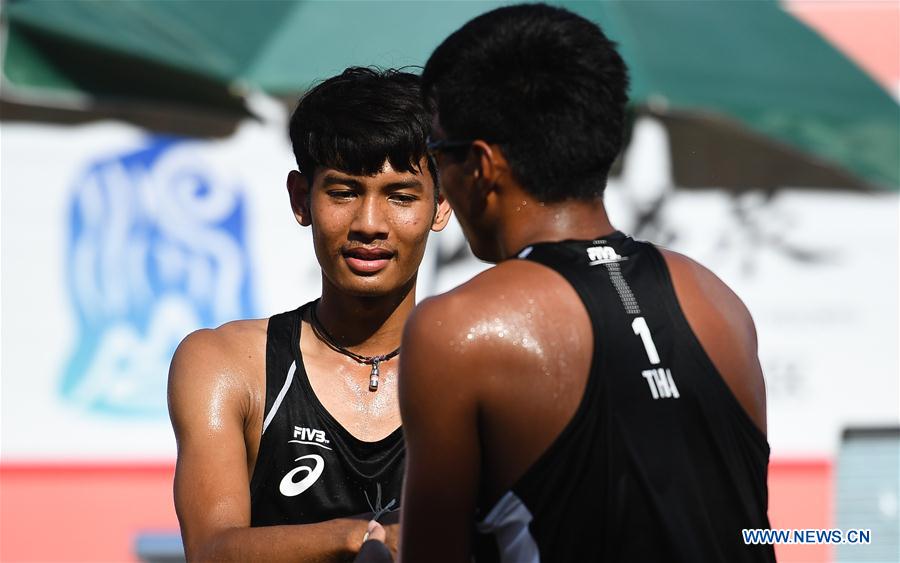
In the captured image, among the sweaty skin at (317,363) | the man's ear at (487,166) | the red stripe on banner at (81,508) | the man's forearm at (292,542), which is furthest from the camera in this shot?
the red stripe on banner at (81,508)

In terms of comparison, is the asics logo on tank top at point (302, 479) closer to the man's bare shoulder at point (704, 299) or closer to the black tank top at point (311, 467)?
the black tank top at point (311, 467)

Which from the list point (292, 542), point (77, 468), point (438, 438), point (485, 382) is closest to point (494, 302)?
point (485, 382)

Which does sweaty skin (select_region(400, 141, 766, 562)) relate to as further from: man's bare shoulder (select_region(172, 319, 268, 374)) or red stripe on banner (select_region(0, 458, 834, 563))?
red stripe on banner (select_region(0, 458, 834, 563))

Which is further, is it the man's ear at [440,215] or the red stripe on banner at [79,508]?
the red stripe on banner at [79,508]

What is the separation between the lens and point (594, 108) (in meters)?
2.04

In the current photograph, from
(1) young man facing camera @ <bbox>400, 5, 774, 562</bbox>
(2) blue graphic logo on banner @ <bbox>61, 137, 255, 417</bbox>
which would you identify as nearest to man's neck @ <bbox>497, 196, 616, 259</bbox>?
(1) young man facing camera @ <bbox>400, 5, 774, 562</bbox>

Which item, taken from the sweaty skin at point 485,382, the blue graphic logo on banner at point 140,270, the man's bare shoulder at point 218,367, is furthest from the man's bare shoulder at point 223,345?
the blue graphic logo on banner at point 140,270

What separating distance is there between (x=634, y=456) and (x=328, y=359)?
4.74 ft

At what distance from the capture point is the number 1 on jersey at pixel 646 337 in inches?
79.0

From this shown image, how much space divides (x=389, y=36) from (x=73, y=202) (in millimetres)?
2449

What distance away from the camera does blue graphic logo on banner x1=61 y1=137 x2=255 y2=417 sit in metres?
7.74

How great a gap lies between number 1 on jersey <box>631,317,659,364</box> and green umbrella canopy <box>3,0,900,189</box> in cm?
498

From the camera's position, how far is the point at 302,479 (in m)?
3.01

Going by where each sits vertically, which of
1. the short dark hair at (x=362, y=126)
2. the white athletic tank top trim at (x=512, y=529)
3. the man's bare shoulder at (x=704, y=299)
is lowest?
the white athletic tank top trim at (x=512, y=529)
